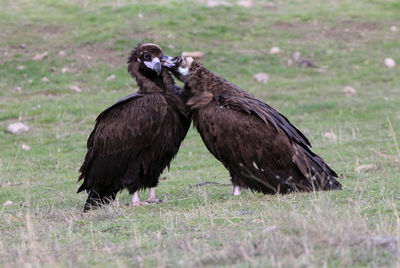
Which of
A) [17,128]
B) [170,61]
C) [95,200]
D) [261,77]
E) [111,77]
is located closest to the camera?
[95,200]

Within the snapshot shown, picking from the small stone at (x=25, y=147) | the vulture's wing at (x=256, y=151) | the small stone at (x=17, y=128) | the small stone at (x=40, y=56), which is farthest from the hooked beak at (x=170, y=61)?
the small stone at (x=40, y=56)

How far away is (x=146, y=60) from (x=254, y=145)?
6.21 ft

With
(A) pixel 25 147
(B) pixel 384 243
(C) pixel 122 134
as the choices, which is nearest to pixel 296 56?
(A) pixel 25 147

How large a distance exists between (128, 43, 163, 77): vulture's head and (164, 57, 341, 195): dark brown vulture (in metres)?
0.84

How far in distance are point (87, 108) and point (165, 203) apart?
25.0 feet

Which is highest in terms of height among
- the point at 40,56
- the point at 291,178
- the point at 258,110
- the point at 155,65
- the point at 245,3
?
the point at 155,65

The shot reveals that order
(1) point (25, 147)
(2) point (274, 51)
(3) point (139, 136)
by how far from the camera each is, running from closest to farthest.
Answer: (3) point (139, 136) → (1) point (25, 147) → (2) point (274, 51)

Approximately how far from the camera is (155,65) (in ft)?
26.7

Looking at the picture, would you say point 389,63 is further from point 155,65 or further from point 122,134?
point 122,134

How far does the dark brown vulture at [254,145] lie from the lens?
7.24 meters

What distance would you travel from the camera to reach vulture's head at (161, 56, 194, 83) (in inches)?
316

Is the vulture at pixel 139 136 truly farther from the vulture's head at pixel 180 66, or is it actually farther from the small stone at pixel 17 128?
the small stone at pixel 17 128

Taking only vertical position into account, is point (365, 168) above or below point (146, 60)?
below

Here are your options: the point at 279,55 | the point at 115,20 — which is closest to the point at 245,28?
the point at 279,55
